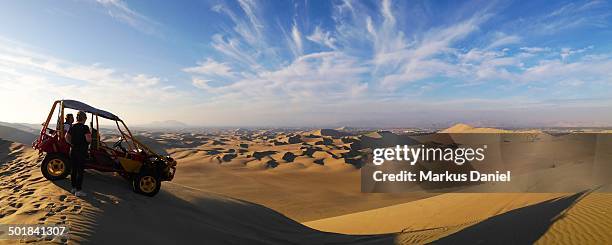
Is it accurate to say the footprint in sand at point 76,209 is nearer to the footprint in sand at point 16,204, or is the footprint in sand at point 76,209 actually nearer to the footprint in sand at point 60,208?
the footprint in sand at point 60,208

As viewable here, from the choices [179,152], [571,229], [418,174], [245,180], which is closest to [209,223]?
[571,229]

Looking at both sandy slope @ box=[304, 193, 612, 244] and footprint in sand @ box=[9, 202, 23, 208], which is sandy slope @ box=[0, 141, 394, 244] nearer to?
footprint in sand @ box=[9, 202, 23, 208]

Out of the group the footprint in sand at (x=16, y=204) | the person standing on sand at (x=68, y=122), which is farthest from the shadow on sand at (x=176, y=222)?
the person standing on sand at (x=68, y=122)

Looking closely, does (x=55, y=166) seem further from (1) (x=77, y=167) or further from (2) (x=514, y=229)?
(2) (x=514, y=229)

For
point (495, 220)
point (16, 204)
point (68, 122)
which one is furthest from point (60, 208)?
point (495, 220)

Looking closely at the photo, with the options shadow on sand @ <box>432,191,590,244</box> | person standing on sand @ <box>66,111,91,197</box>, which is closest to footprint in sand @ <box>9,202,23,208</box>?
person standing on sand @ <box>66,111,91,197</box>

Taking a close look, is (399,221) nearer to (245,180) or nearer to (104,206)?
(104,206)
